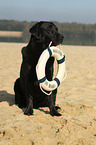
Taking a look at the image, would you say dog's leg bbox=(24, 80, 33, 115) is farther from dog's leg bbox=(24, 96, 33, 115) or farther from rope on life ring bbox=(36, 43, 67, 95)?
rope on life ring bbox=(36, 43, 67, 95)

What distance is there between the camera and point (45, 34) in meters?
3.31

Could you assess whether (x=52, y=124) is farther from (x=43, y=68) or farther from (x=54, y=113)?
(x=43, y=68)

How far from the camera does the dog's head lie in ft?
10.7

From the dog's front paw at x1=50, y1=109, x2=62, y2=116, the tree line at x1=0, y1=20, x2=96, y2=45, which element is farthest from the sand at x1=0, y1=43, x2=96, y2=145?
the tree line at x1=0, y1=20, x2=96, y2=45

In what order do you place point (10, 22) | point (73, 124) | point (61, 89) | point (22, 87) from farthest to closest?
point (10, 22) → point (61, 89) → point (22, 87) → point (73, 124)

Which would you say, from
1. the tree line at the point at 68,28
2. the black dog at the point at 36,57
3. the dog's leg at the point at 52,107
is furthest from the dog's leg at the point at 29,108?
the tree line at the point at 68,28

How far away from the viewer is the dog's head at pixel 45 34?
10.7 ft

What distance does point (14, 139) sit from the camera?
8.21ft

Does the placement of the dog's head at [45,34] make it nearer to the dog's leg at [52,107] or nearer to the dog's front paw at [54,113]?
the dog's leg at [52,107]

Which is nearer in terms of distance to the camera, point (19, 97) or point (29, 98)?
point (29, 98)

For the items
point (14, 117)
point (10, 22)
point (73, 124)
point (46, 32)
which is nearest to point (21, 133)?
point (14, 117)

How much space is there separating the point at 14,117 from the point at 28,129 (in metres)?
0.45

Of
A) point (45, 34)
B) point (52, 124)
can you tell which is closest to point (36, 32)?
point (45, 34)

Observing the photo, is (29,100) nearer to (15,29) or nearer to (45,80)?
(45,80)
